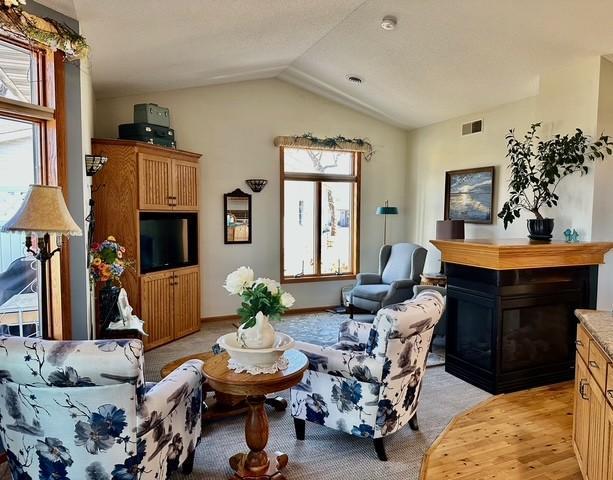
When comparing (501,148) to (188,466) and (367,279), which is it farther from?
(188,466)

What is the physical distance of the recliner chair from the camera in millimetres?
5680

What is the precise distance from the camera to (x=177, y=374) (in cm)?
227

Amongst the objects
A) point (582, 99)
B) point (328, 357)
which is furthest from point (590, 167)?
point (328, 357)

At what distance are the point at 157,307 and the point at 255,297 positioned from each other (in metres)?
3.02

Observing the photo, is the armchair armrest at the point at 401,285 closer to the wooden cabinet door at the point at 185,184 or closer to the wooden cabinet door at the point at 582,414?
the wooden cabinet door at the point at 185,184

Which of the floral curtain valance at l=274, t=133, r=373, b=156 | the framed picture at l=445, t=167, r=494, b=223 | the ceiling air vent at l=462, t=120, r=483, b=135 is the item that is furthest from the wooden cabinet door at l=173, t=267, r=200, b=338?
the ceiling air vent at l=462, t=120, r=483, b=135

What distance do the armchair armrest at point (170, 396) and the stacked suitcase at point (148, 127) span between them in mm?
3193

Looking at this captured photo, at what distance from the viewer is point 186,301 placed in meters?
5.34

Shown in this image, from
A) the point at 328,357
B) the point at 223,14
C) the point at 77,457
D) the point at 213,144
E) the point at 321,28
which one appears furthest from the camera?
the point at 213,144

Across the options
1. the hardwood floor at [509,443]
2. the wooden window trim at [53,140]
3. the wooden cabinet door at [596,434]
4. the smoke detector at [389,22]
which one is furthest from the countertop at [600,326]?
the wooden window trim at [53,140]

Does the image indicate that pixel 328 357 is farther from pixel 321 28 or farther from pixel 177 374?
pixel 321 28

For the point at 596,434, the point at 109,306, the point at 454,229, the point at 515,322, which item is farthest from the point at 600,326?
the point at 109,306

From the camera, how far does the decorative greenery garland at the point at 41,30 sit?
→ 88.0 inches

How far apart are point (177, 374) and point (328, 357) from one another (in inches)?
36.4
